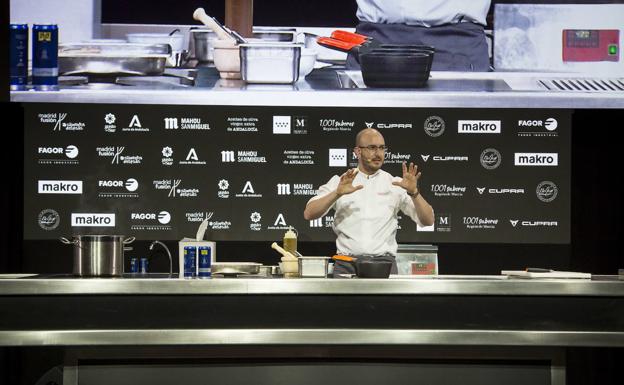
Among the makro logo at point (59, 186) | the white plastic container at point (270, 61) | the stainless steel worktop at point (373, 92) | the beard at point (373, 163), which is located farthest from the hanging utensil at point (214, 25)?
the makro logo at point (59, 186)

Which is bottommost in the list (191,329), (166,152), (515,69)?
(191,329)

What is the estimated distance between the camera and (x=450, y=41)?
463cm

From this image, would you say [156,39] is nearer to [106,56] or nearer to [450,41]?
[106,56]

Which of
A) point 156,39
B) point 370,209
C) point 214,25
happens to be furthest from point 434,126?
point 156,39

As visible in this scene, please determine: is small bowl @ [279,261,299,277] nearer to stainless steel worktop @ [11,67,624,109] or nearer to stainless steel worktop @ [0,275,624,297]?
stainless steel worktop @ [0,275,624,297]

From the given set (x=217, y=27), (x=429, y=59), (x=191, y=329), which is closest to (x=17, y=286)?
(x=191, y=329)

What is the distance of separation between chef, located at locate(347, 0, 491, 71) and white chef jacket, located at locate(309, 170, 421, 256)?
0.82 metres

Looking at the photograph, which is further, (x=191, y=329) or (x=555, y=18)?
(x=555, y=18)

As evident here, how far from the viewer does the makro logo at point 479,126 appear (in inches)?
183

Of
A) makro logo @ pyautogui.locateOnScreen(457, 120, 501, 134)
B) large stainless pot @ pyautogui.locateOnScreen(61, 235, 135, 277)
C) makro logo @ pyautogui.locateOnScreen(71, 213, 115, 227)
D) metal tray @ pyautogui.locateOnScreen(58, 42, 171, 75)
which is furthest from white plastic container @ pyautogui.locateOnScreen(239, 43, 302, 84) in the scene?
large stainless pot @ pyautogui.locateOnScreen(61, 235, 135, 277)

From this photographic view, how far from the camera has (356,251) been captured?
4.16m

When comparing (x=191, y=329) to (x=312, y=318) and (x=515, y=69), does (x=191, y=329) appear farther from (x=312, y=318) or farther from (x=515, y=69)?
(x=515, y=69)

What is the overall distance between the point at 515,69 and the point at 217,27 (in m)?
1.57

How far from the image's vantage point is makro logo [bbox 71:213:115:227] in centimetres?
459
